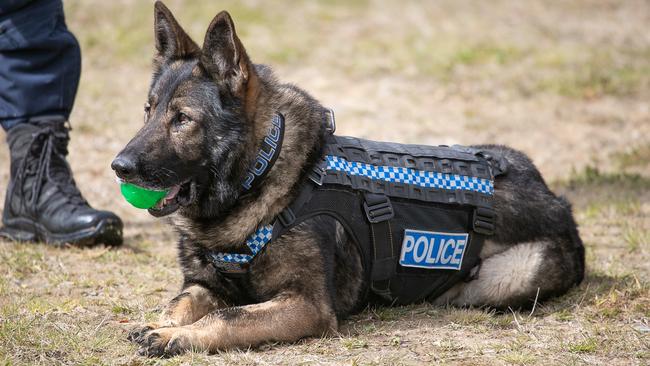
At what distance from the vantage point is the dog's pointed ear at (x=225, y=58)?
13.0ft

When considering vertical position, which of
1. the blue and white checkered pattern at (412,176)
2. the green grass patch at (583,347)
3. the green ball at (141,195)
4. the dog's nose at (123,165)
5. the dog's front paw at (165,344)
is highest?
the blue and white checkered pattern at (412,176)

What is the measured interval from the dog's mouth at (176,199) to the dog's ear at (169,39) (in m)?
0.70

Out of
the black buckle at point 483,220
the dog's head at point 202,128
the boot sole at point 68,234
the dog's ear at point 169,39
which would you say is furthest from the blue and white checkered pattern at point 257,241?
the boot sole at point 68,234

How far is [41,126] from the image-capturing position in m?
5.76

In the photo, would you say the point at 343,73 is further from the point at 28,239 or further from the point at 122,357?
the point at 122,357

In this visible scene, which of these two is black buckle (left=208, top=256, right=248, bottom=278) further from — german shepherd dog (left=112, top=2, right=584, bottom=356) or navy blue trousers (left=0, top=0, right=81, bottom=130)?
navy blue trousers (left=0, top=0, right=81, bottom=130)

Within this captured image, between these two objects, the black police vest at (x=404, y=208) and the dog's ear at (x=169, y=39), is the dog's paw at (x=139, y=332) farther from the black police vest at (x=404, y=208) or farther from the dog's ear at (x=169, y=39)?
the dog's ear at (x=169, y=39)

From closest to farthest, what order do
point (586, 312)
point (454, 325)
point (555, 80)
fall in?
point (454, 325)
point (586, 312)
point (555, 80)

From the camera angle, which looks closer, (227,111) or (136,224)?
(227,111)

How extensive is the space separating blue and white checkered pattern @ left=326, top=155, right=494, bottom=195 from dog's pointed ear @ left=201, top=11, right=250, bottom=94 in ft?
2.05

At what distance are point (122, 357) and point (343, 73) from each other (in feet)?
23.9

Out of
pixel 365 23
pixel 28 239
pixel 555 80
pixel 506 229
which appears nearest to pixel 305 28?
pixel 365 23

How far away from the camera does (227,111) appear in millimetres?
4035

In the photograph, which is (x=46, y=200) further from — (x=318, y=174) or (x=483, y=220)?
(x=483, y=220)
